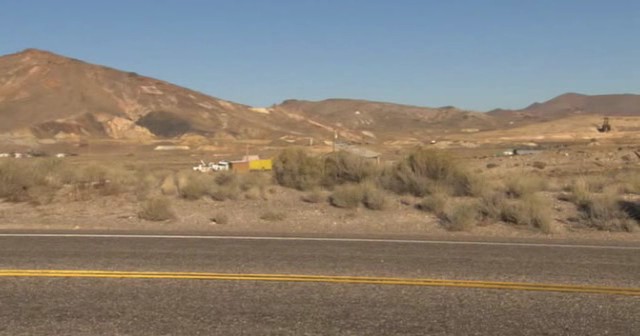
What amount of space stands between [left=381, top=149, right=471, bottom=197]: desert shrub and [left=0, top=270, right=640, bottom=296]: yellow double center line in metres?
12.2

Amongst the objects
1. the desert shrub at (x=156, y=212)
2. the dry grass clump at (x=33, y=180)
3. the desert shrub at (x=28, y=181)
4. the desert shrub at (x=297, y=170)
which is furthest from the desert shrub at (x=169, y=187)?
the desert shrub at (x=156, y=212)

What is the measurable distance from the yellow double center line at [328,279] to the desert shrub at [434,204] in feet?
30.7

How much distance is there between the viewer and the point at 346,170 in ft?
78.3

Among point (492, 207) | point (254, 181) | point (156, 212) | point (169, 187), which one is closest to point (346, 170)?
point (254, 181)

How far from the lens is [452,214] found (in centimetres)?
1602

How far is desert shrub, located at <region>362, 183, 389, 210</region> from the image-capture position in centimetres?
1856

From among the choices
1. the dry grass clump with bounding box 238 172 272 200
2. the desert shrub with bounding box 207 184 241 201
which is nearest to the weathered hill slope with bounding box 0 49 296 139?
the dry grass clump with bounding box 238 172 272 200

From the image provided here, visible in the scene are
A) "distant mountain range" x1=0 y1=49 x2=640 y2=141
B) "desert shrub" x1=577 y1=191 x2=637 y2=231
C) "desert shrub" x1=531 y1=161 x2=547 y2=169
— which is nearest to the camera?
"desert shrub" x1=577 y1=191 x2=637 y2=231

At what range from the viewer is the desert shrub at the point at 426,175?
830 inches

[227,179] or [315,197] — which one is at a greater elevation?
[227,179]

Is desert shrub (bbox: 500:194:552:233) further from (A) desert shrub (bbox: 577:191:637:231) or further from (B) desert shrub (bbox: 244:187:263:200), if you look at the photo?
(B) desert shrub (bbox: 244:187:263:200)

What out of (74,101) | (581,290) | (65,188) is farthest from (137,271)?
(74,101)

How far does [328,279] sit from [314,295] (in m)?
0.95

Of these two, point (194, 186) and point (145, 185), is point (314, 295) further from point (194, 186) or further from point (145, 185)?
point (145, 185)
